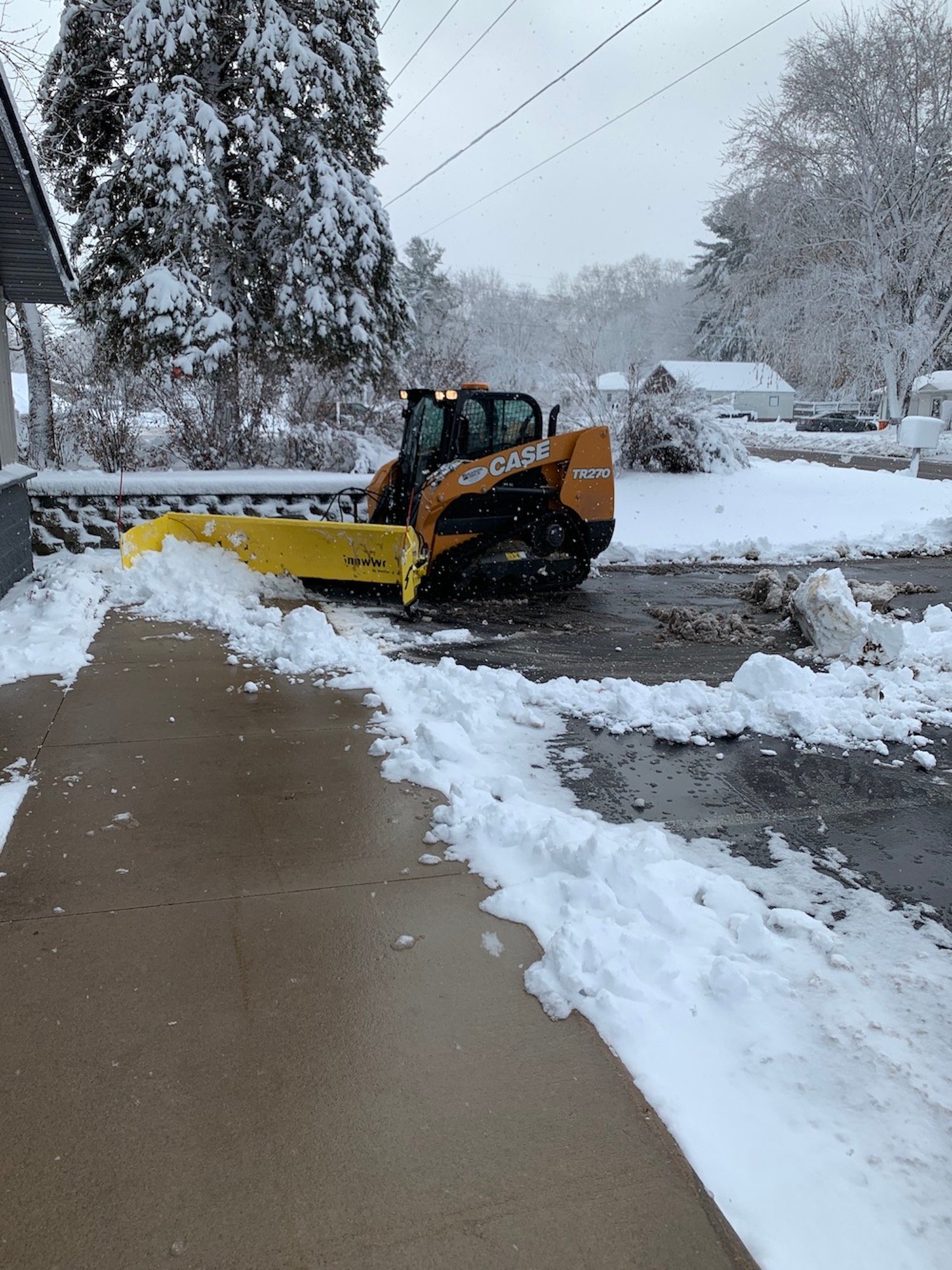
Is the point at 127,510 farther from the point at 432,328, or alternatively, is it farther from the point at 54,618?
the point at 432,328

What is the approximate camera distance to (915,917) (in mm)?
3473

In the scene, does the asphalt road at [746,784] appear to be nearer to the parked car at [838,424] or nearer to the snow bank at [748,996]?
the snow bank at [748,996]

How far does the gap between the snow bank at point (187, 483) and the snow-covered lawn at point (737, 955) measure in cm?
500

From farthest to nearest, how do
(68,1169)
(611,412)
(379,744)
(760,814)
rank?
(611,412) < (379,744) < (760,814) < (68,1169)

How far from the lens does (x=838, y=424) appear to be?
44719 millimetres

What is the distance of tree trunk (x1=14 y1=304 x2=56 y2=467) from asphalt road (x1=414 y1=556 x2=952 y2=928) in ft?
29.8

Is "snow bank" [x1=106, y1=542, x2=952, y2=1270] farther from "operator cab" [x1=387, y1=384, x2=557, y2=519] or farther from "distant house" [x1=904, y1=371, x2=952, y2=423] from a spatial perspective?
"distant house" [x1=904, y1=371, x2=952, y2=423]

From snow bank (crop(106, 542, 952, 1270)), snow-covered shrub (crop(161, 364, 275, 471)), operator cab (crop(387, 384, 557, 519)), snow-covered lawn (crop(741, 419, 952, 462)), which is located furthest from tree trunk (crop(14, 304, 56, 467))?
snow-covered lawn (crop(741, 419, 952, 462))

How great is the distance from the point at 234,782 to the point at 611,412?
1469cm

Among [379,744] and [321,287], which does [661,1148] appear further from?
[321,287]

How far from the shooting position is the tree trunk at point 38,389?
13156 mm

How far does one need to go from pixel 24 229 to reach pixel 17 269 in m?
1.08

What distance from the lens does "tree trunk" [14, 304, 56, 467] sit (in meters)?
13.2

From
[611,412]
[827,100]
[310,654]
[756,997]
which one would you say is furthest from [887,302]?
[756,997]
